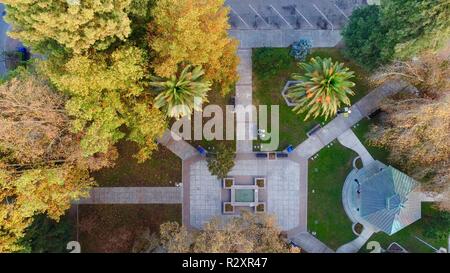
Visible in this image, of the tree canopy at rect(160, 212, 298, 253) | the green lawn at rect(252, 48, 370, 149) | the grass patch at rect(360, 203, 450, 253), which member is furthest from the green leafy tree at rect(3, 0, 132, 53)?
the grass patch at rect(360, 203, 450, 253)

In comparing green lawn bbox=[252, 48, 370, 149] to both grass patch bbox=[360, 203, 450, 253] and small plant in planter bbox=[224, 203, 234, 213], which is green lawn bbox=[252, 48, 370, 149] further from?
grass patch bbox=[360, 203, 450, 253]

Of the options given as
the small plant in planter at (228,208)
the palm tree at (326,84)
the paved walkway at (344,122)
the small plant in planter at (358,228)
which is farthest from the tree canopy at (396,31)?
the small plant in planter at (228,208)

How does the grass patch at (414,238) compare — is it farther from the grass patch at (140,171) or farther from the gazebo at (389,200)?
the grass patch at (140,171)

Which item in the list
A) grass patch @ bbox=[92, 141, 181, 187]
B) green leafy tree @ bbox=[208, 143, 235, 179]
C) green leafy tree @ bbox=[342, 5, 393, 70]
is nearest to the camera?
green leafy tree @ bbox=[342, 5, 393, 70]

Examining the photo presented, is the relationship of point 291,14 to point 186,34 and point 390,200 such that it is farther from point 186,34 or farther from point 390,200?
point 390,200

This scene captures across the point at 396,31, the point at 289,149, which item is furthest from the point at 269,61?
the point at 396,31
